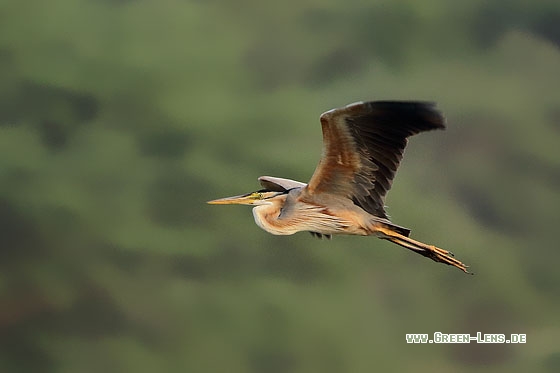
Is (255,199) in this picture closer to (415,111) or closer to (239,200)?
(239,200)

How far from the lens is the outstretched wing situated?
14641mm

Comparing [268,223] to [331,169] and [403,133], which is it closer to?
[331,169]

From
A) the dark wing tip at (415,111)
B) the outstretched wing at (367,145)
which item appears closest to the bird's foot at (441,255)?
the outstretched wing at (367,145)

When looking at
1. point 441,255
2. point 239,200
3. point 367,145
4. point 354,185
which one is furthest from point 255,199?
point 441,255

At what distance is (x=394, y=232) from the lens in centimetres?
1584

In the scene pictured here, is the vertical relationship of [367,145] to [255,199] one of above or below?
above

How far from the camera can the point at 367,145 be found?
15.3 meters

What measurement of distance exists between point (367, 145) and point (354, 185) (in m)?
0.62

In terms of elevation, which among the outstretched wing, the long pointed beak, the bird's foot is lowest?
the bird's foot

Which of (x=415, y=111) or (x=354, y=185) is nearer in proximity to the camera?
(x=415, y=111)

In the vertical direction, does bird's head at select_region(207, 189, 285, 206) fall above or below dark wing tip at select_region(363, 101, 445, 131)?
below

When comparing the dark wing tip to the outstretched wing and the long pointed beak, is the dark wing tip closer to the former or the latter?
the outstretched wing

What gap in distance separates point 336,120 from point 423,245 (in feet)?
7.04

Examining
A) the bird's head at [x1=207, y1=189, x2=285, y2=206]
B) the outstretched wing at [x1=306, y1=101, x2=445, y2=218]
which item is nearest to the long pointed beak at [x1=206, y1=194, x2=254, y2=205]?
the bird's head at [x1=207, y1=189, x2=285, y2=206]
